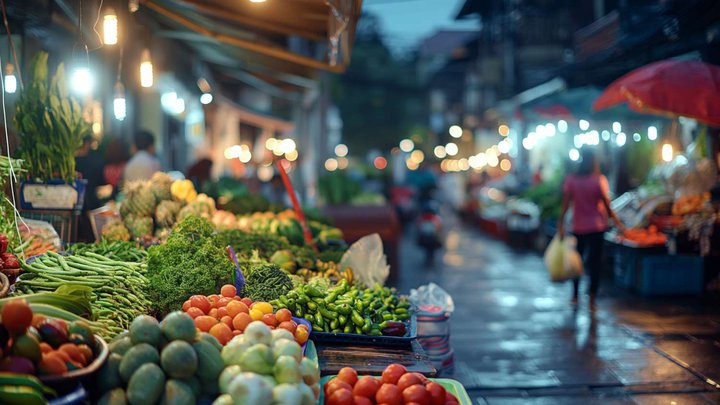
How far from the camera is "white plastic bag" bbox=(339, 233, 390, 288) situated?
623 centimetres

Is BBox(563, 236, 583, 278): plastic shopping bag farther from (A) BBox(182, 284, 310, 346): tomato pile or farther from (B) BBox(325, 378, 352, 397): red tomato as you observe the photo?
(B) BBox(325, 378, 352, 397): red tomato

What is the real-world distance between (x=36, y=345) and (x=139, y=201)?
406 centimetres

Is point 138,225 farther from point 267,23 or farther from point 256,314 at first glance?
point 267,23

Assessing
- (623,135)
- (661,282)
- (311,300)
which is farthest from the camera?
(623,135)

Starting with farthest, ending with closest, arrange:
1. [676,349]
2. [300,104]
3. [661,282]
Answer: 1. [300,104]
2. [661,282]
3. [676,349]

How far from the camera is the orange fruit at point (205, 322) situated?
3693mm

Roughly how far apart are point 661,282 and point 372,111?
4236 centimetres

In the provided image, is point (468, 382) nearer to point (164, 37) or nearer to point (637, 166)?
point (164, 37)

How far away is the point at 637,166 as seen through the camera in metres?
16.0

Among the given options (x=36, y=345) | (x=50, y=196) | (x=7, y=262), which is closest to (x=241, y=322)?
(x=36, y=345)

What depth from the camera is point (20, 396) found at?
2.54 meters

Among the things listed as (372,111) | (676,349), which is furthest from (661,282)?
(372,111)

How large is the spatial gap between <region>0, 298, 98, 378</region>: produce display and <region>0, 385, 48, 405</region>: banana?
0.33ft

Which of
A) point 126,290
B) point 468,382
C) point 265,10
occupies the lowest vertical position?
point 468,382
